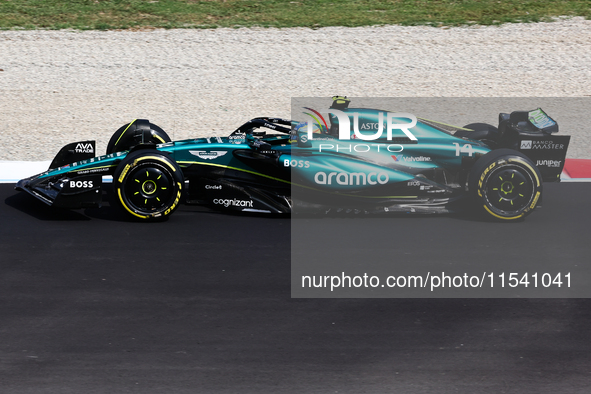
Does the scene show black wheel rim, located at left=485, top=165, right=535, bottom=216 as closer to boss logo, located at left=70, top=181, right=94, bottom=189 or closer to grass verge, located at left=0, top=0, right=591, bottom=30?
boss logo, located at left=70, top=181, right=94, bottom=189

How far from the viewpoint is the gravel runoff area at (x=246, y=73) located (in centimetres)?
1428

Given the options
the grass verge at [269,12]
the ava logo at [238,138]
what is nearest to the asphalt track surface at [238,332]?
the ava logo at [238,138]

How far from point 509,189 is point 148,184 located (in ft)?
12.7

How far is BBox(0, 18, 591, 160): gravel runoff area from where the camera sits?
1428 cm

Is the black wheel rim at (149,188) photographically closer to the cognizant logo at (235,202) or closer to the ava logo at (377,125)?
the cognizant logo at (235,202)

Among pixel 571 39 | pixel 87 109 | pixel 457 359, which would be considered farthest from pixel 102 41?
pixel 457 359

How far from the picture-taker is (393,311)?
6062mm

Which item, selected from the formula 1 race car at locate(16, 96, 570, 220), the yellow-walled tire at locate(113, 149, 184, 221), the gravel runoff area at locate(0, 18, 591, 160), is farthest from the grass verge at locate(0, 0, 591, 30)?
the yellow-walled tire at locate(113, 149, 184, 221)

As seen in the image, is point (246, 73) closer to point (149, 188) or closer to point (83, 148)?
point (83, 148)

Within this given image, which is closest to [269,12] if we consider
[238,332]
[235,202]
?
[235,202]

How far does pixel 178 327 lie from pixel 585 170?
7.61m

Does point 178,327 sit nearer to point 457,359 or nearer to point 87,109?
point 457,359

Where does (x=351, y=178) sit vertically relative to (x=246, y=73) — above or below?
below

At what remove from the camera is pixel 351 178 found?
858 cm
